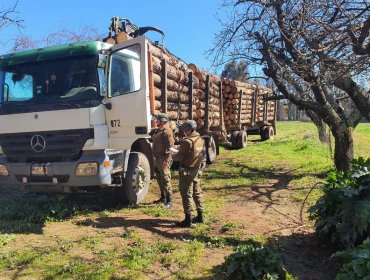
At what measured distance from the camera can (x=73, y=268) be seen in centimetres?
476

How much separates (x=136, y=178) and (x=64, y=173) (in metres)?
1.53

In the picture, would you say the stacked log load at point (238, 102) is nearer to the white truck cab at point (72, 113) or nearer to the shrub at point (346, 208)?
the white truck cab at point (72, 113)

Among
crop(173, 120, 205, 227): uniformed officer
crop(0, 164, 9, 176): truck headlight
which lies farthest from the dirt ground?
crop(0, 164, 9, 176): truck headlight

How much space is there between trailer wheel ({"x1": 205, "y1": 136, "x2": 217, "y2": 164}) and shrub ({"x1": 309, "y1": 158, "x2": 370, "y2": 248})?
7.01 m

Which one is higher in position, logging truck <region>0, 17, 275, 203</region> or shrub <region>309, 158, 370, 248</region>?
logging truck <region>0, 17, 275, 203</region>

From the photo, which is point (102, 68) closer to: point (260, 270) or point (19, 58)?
point (19, 58)

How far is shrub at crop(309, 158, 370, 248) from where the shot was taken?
491 cm

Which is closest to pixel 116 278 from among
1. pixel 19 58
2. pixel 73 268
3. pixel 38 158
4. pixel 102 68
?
pixel 73 268

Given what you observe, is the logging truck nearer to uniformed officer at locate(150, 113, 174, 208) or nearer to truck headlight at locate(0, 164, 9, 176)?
truck headlight at locate(0, 164, 9, 176)

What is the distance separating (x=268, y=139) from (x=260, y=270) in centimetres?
1847

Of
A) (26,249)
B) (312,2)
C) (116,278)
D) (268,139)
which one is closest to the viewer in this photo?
(116,278)

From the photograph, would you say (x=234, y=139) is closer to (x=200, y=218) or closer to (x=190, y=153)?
(x=200, y=218)

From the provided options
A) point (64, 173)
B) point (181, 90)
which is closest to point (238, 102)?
point (181, 90)

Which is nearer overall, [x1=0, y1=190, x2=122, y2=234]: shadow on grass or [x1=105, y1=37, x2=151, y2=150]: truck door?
[x1=0, y1=190, x2=122, y2=234]: shadow on grass
